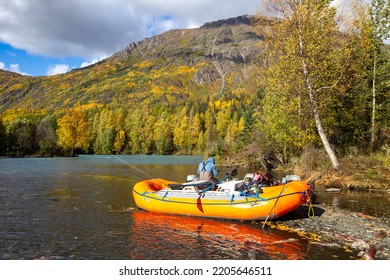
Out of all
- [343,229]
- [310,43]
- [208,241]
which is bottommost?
[208,241]

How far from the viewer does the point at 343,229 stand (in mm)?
13391

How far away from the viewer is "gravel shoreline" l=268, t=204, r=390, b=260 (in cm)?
1120

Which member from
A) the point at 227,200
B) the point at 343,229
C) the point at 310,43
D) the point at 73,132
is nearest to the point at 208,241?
the point at 227,200

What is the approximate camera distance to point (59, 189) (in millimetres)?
25562

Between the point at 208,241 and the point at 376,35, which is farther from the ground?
the point at 376,35

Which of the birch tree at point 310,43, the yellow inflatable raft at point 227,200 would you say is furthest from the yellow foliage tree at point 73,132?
the yellow inflatable raft at point 227,200

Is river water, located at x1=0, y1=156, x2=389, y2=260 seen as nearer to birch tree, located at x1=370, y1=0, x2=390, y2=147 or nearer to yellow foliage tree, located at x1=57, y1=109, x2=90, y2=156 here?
birch tree, located at x1=370, y1=0, x2=390, y2=147

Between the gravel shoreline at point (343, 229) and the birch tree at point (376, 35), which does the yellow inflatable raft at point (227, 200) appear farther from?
the birch tree at point (376, 35)

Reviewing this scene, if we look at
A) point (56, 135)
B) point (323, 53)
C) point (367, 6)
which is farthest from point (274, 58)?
point (56, 135)

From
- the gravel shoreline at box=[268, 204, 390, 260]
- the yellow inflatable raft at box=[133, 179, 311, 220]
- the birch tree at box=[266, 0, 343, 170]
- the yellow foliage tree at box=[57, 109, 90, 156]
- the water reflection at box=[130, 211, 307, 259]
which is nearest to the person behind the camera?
the water reflection at box=[130, 211, 307, 259]

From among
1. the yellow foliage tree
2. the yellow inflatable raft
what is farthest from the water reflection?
the yellow foliage tree

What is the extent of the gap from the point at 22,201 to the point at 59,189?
5.31 metres

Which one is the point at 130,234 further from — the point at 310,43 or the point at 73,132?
the point at 73,132
